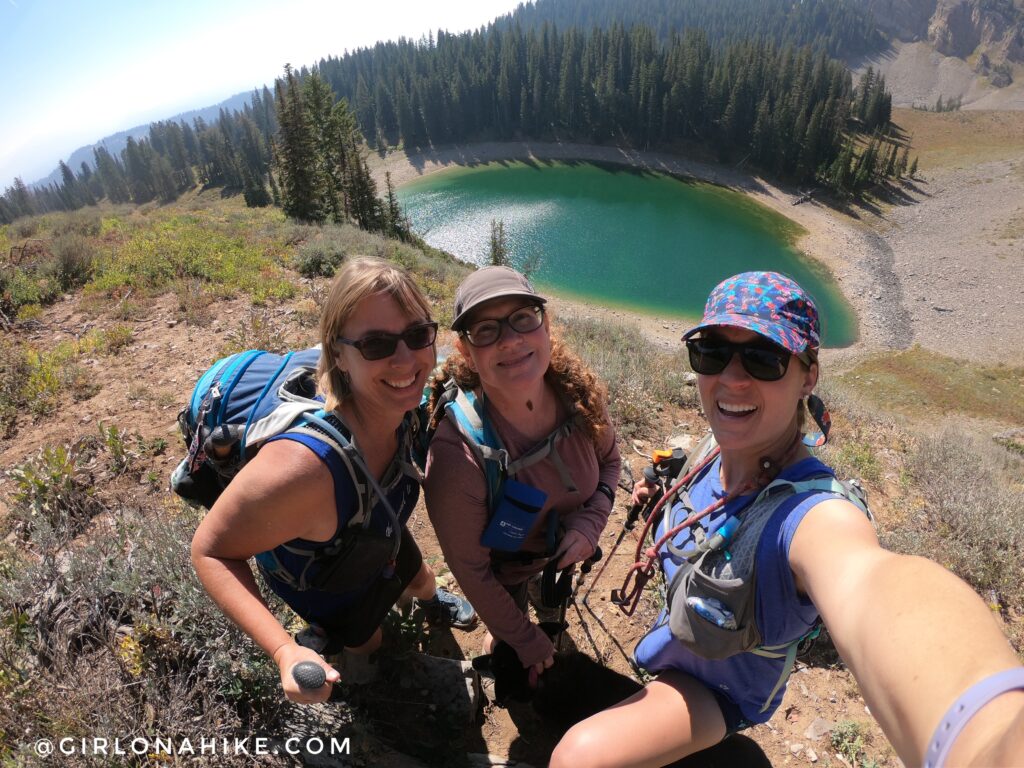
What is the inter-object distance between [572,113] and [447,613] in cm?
8037

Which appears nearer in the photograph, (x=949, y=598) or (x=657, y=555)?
(x=949, y=598)

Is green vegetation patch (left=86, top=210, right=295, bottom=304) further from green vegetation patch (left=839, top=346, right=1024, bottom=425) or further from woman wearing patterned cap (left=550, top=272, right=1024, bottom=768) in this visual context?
green vegetation patch (left=839, top=346, right=1024, bottom=425)

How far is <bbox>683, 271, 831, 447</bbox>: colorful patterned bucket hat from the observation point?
1.71 metres

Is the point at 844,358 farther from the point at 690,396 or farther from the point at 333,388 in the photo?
the point at 333,388

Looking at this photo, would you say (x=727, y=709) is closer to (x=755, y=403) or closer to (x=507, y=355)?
(x=755, y=403)

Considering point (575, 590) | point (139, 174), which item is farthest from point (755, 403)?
point (139, 174)

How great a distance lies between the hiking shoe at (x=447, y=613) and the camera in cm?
342

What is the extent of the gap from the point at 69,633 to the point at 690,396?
258 inches

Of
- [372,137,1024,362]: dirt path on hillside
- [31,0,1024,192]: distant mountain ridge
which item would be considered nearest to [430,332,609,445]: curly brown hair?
[372,137,1024,362]: dirt path on hillside

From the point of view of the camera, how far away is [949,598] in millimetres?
1052

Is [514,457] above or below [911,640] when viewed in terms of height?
below

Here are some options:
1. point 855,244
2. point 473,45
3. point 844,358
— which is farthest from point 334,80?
point 844,358

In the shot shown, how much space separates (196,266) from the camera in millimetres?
9602

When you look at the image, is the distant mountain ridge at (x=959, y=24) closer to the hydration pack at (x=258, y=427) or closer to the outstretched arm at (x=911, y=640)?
the outstretched arm at (x=911, y=640)
